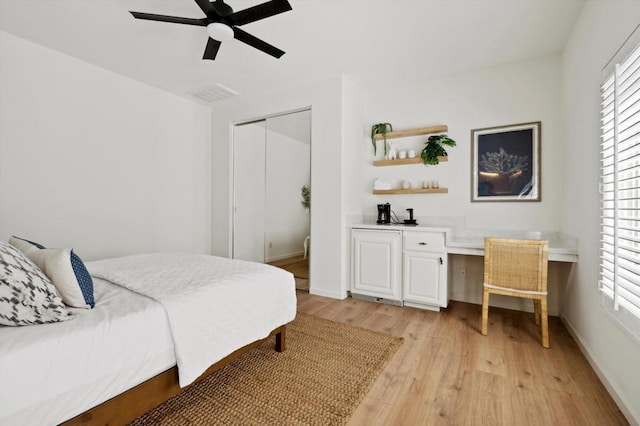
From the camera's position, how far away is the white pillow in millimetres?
1317

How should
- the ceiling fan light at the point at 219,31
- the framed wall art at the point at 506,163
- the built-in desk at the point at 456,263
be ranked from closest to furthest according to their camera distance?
1. the ceiling fan light at the point at 219,31
2. the built-in desk at the point at 456,263
3. the framed wall art at the point at 506,163

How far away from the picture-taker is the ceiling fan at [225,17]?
74.5 inches

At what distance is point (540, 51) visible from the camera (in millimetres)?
2871

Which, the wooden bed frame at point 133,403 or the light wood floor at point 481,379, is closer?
the wooden bed frame at point 133,403

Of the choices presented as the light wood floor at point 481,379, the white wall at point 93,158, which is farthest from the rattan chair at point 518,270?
the white wall at point 93,158

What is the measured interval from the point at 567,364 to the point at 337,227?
224 cm

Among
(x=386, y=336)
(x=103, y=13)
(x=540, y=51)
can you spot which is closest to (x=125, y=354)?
(x=386, y=336)

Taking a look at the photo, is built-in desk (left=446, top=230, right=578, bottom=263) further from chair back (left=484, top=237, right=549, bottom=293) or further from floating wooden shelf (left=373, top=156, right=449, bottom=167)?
floating wooden shelf (left=373, top=156, right=449, bottom=167)

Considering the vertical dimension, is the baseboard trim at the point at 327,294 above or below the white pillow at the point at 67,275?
below

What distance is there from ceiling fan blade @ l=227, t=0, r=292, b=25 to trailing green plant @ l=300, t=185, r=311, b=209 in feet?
6.68

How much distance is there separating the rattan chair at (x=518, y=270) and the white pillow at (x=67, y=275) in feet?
8.88

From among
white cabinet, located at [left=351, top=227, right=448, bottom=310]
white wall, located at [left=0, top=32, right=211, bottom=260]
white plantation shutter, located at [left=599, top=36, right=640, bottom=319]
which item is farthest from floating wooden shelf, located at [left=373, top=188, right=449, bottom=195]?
white wall, located at [left=0, top=32, right=211, bottom=260]

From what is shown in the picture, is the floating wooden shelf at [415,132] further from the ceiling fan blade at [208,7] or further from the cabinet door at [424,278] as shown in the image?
the ceiling fan blade at [208,7]

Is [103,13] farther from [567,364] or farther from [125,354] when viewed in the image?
[567,364]
